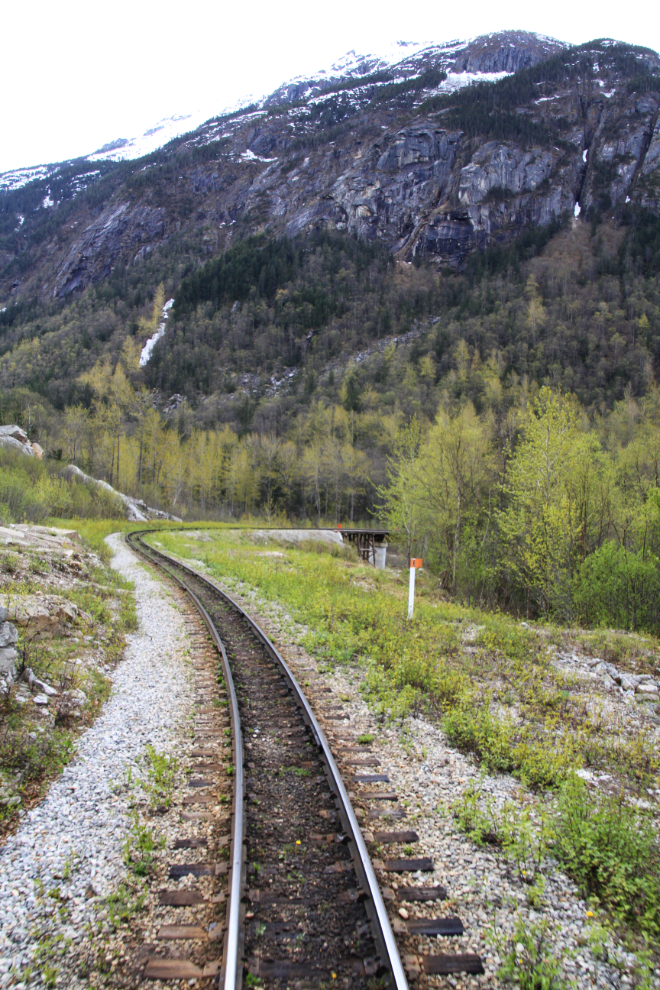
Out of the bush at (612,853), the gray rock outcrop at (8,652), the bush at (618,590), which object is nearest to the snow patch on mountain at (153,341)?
the bush at (618,590)

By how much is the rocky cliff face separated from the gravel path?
152m

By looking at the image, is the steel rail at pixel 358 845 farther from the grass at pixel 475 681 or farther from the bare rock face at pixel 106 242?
the bare rock face at pixel 106 242

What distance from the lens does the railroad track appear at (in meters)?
2.70

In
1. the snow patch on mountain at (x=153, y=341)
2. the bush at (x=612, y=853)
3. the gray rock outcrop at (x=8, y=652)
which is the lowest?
the bush at (x=612, y=853)

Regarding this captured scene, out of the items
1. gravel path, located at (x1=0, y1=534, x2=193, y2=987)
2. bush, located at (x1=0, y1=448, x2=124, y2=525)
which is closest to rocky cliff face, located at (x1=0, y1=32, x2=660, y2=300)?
bush, located at (x1=0, y1=448, x2=124, y2=525)

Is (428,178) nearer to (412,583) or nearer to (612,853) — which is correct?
(412,583)

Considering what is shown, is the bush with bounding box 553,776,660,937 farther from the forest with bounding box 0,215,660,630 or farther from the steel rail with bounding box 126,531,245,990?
the forest with bounding box 0,215,660,630

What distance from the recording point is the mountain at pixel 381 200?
12525cm

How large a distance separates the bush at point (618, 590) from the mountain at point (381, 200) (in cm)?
9472

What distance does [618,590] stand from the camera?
1841 centimetres

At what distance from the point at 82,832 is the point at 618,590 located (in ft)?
64.7

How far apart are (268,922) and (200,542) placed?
90.2 feet

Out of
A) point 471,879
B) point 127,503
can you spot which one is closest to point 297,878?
point 471,879

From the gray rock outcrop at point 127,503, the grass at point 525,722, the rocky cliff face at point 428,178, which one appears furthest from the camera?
the rocky cliff face at point 428,178
